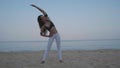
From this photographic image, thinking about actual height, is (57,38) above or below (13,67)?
above

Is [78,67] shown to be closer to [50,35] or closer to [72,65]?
[72,65]

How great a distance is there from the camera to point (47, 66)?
7414 mm

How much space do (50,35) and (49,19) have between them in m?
0.58

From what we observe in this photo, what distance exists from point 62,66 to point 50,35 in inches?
46.6

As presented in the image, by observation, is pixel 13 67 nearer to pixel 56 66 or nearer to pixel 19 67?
pixel 19 67

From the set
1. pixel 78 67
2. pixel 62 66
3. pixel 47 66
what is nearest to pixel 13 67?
pixel 47 66

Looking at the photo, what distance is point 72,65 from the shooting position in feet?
24.9

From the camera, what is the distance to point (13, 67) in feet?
24.2

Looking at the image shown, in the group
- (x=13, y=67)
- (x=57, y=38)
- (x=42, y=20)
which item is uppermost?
(x=42, y=20)

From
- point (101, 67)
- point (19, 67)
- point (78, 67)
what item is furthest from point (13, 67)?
point (101, 67)

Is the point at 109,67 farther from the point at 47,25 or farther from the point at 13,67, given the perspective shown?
the point at 13,67

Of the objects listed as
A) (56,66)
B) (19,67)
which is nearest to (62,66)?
(56,66)

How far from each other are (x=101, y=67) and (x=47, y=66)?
1.87 m

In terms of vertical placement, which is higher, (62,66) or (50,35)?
(50,35)
